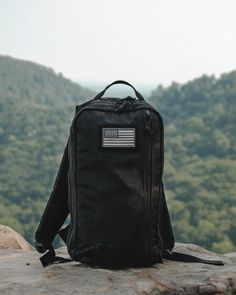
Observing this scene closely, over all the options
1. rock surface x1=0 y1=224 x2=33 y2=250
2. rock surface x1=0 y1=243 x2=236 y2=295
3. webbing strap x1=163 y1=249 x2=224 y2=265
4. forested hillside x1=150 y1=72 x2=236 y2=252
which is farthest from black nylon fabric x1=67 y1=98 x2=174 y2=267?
forested hillside x1=150 y1=72 x2=236 y2=252

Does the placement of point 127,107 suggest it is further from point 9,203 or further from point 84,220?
point 9,203

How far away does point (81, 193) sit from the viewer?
2869mm

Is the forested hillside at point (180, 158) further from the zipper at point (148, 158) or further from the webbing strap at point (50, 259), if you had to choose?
the zipper at point (148, 158)

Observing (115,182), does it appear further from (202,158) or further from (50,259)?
(202,158)

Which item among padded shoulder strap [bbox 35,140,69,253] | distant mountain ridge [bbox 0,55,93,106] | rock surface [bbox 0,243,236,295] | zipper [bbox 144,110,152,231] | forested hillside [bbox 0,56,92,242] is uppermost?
distant mountain ridge [bbox 0,55,93,106]

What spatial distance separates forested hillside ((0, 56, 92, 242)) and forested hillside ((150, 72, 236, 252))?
837cm

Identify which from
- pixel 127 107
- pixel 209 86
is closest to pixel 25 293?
pixel 127 107

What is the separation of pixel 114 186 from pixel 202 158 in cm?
4857

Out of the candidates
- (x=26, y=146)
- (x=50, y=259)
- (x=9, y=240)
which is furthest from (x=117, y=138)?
(x=26, y=146)

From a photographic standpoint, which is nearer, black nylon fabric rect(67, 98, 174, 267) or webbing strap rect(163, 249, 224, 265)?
black nylon fabric rect(67, 98, 174, 267)

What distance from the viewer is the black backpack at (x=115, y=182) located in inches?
112

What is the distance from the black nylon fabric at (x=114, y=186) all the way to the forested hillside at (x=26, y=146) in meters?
29.9

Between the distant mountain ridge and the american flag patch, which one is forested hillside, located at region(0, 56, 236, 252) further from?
the american flag patch

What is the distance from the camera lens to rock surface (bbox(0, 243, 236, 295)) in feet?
8.59
